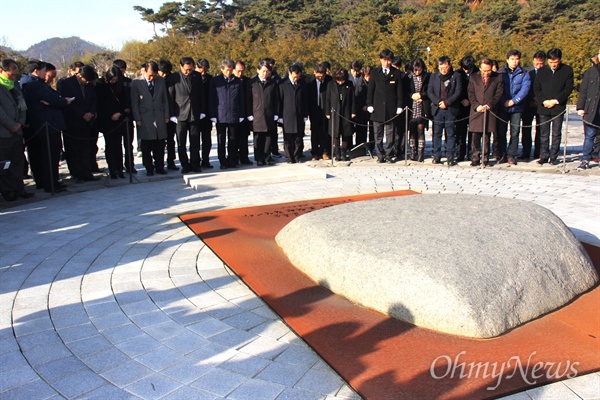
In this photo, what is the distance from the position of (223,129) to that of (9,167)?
395 cm

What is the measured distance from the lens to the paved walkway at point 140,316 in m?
3.22

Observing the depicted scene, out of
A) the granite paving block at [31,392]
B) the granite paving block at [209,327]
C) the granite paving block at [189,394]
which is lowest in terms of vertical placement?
the granite paving block at [189,394]

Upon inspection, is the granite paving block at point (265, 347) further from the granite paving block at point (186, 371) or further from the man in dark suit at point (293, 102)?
the man in dark suit at point (293, 102)

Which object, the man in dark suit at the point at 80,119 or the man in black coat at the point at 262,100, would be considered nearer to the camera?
the man in dark suit at the point at 80,119

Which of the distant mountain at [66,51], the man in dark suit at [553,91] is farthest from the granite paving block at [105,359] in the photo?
the distant mountain at [66,51]

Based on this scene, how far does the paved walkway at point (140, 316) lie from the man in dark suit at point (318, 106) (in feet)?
13.5

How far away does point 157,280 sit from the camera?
193 inches

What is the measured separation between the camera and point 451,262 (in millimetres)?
4059

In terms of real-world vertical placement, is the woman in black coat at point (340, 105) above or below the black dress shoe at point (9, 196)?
above

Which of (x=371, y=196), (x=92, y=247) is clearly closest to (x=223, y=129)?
(x=371, y=196)

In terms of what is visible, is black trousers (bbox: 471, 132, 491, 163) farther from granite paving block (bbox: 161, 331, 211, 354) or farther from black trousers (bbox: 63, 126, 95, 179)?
granite paving block (bbox: 161, 331, 211, 354)

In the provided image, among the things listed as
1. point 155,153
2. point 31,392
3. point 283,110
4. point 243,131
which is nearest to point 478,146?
point 283,110

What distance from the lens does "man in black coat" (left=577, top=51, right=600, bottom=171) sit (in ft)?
32.3

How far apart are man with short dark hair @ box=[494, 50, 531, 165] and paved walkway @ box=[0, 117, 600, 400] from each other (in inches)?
108
